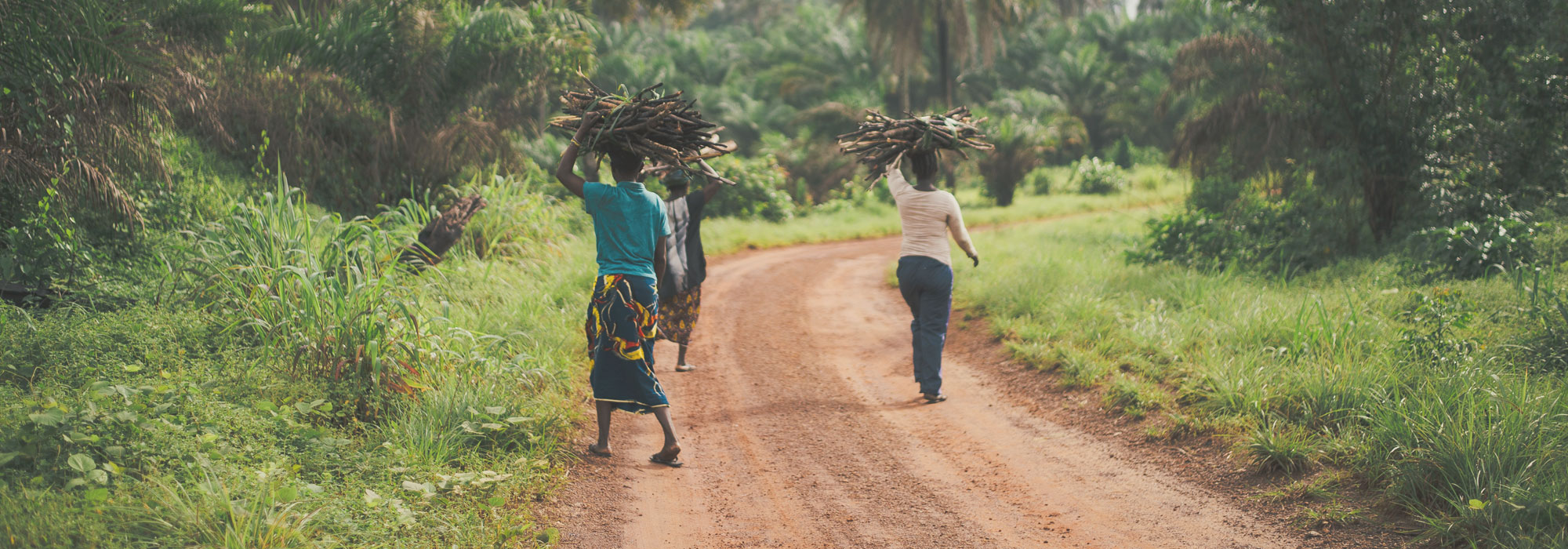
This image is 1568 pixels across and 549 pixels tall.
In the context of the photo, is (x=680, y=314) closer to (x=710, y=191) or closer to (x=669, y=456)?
(x=710, y=191)

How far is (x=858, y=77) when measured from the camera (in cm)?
3259

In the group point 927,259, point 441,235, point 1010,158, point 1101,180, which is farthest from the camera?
point 1101,180

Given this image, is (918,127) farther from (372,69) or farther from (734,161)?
(734,161)

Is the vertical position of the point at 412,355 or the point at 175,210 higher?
the point at 175,210

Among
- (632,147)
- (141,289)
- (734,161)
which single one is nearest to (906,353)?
(632,147)

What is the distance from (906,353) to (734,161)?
10.3 meters

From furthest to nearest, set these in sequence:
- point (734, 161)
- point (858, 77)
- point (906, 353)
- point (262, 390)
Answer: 1. point (858, 77)
2. point (734, 161)
3. point (906, 353)
4. point (262, 390)

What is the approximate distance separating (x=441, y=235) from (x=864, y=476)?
491 cm

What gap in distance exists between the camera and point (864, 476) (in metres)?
4.59

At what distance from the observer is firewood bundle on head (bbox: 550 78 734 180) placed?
446cm

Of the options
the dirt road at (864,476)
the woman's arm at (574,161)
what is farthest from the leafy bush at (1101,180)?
the woman's arm at (574,161)

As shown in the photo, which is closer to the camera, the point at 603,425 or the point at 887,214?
the point at 603,425

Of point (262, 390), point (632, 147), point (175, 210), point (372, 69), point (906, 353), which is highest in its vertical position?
point (372, 69)

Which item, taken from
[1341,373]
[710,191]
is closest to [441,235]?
[710,191]
